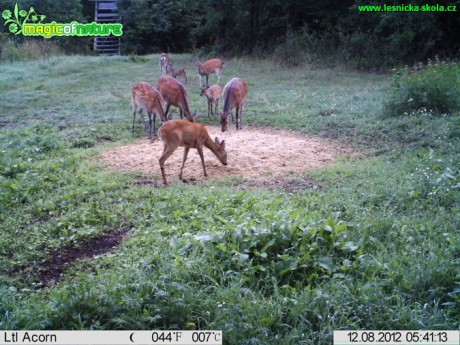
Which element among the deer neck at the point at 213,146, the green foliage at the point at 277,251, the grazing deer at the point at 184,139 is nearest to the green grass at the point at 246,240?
Answer: the green foliage at the point at 277,251

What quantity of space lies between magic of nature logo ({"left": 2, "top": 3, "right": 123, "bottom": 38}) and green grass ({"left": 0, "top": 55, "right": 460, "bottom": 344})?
9.47 m

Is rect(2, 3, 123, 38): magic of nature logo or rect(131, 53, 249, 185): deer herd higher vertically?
rect(2, 3, 123, 38): magic of nature logo

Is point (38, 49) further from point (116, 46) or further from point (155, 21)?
point (155, 21)

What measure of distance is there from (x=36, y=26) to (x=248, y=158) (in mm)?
13831

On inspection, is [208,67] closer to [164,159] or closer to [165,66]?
[165,66]

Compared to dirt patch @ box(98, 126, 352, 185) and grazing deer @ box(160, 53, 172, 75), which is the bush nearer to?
dirt patch @ box(98, 126, 352, 185)

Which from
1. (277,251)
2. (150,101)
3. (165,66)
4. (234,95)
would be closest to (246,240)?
(277,251)

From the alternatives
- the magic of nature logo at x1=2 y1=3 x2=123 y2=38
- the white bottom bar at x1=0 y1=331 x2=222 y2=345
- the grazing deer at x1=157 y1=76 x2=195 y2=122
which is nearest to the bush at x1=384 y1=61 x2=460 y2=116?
the grazing deer at x1=157 y1=76 x2=195 y2=122

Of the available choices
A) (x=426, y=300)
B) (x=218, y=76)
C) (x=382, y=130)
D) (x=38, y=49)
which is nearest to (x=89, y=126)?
(x=382, y=130)

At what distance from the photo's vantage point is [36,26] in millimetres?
19516

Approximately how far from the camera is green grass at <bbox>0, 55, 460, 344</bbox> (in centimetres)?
392

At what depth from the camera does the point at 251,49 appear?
2345 centimetres

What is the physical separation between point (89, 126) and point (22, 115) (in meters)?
2.21

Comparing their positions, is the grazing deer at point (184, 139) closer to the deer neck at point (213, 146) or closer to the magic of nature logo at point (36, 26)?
the deer neck at point (213, 146)
